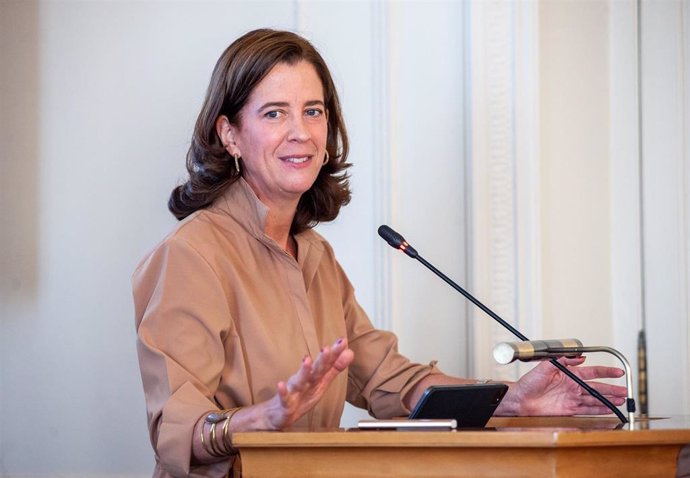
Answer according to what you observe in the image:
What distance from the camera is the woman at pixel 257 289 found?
2.27 m

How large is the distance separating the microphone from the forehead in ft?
Answer: 3.15

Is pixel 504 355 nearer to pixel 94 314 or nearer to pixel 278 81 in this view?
pixel 278 81

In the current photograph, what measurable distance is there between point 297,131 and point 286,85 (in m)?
0.13

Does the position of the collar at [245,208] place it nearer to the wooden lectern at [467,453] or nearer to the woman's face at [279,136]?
the woman's face at [279,136]

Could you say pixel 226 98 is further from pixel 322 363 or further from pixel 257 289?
pixel 322 363

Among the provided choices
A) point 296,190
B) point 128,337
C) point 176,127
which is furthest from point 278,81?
point 128,337

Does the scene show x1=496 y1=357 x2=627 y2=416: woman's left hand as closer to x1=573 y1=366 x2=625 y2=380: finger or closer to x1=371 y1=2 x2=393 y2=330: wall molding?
x1=573 y1=366 x2=625 y2=380: finger

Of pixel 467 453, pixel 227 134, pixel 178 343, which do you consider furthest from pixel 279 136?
pixel 467 453

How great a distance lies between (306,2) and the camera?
3590 mm

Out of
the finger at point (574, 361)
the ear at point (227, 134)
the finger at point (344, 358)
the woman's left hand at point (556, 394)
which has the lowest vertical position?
the woman's left hand at point (556, 394)

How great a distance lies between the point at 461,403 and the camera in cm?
212

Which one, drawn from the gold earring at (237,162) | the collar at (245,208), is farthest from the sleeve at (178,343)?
the gold earring at (237,162)

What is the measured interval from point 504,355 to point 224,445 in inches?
23.5

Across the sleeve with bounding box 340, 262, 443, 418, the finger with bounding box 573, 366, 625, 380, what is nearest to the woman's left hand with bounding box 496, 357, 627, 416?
the finger with bounding box 573, 366, 625, 380
